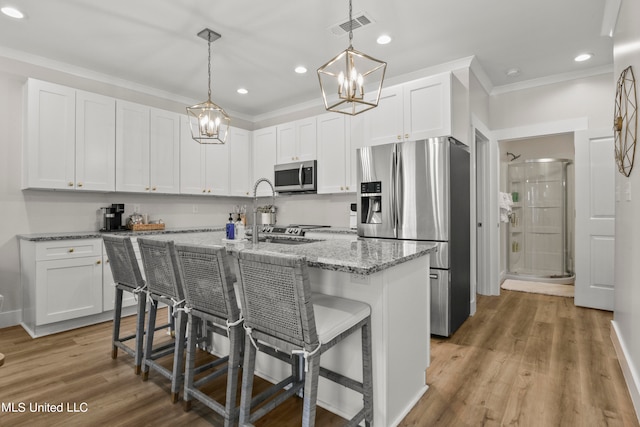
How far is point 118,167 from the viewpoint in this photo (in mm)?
3756

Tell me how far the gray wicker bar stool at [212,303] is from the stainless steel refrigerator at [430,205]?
182cm

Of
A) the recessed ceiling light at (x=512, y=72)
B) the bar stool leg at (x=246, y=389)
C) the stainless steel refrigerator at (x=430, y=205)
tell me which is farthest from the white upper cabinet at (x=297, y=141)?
the bar stool leg at (x=246, y=389)

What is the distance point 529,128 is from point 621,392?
3042mm

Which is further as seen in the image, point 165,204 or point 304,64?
point 165,204

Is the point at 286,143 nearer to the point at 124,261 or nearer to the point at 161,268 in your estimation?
the point at 124,261

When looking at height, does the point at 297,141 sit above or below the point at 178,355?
above

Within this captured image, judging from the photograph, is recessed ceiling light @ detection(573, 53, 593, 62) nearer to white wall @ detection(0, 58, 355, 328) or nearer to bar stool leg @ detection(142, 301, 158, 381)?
bar stool leg @ detection(142, 301, 158, 381)

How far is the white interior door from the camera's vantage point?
140 inches

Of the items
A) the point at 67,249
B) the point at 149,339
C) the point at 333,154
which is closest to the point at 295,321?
the point at 149,339

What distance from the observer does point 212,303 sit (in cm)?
174

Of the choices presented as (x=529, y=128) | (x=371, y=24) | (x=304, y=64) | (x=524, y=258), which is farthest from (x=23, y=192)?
(x=524, y=258)

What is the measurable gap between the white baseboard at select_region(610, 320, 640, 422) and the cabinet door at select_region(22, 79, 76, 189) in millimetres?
4725

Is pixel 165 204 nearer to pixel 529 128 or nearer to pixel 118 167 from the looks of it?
pixel 118 167

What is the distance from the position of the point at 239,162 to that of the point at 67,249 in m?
2.50
